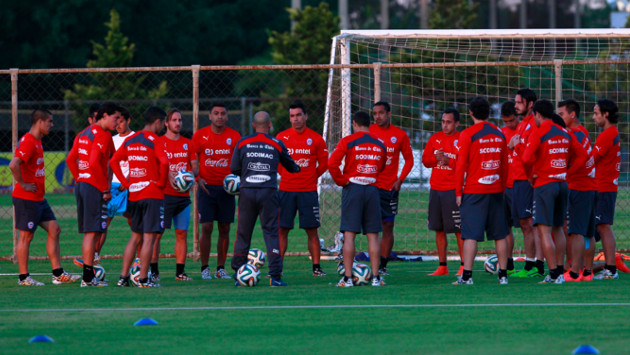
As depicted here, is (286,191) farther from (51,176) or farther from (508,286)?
(51,176)

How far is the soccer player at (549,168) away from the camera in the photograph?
10297 millimetres

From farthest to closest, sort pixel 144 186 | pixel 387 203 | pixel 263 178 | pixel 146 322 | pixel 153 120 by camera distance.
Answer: pixel 387 203, pixel 153 120, pixel 263 178, pixel 144 186, pixel 146 322

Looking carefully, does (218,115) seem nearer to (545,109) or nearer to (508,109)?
(508,109)

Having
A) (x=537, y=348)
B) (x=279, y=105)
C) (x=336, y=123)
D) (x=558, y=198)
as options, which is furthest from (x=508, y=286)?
(x=279, y=105)

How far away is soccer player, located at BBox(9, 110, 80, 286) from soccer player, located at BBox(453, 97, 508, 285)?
466 cm

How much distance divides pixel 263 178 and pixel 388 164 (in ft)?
7.13

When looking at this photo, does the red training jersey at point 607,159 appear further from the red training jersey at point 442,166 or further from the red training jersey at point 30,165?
the red training jersey at point 30,165

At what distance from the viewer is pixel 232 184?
1068 cm

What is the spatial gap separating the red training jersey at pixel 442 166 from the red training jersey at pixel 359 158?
4.92ft

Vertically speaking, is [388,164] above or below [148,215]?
above

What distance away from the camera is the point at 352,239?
10.4 metres

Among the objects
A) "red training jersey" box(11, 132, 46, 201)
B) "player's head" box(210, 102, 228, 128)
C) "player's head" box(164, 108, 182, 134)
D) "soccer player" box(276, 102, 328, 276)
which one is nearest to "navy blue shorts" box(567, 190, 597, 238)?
"soccer player" box(276, 102, 328, 276)

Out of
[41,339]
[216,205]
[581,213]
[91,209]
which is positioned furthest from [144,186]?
[581,213]

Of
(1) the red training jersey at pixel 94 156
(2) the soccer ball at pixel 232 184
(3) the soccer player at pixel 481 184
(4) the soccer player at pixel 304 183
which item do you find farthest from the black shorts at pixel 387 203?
(1) the red training jersey at pixel 94 156
